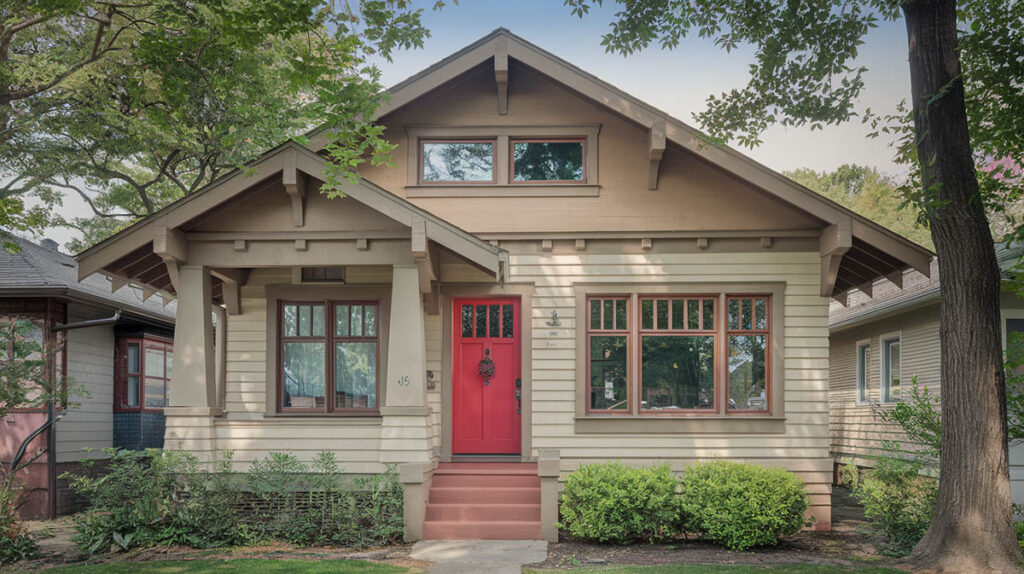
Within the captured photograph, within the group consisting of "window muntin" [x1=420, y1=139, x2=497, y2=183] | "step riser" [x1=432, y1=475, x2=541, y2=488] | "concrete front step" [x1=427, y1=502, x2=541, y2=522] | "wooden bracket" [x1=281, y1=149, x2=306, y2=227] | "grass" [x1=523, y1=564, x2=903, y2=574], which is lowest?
"grass" [x1=523, y1=564, x2=903, y2=574]

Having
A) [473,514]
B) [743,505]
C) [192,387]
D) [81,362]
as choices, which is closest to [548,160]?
[473,514]

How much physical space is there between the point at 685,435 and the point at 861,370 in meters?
8.00

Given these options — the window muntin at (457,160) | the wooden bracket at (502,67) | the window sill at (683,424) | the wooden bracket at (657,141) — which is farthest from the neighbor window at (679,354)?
the wooden bracket at (502,67)

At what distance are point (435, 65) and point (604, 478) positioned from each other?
6.11 meters

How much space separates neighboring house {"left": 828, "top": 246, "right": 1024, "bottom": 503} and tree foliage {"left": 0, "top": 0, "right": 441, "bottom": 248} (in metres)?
8.03

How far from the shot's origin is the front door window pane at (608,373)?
11.7 m

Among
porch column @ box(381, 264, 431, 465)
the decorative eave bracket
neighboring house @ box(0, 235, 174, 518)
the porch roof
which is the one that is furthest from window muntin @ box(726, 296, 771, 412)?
neighboring house @ box(0, 235, 174, 518)

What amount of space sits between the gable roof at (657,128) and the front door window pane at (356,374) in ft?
9.72

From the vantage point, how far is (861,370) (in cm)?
1759

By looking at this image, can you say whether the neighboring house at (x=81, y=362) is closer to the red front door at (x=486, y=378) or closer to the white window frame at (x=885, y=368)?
the red front door at (x=486, y=378)

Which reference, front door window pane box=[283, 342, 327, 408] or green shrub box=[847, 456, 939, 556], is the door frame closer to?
front door window pane box=[283, 342, 327, 408]

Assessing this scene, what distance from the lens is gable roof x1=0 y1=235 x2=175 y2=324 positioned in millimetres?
12859

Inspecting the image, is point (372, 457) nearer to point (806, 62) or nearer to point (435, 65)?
point (435, 65)

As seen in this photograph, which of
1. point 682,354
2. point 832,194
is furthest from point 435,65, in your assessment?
point 832,194
